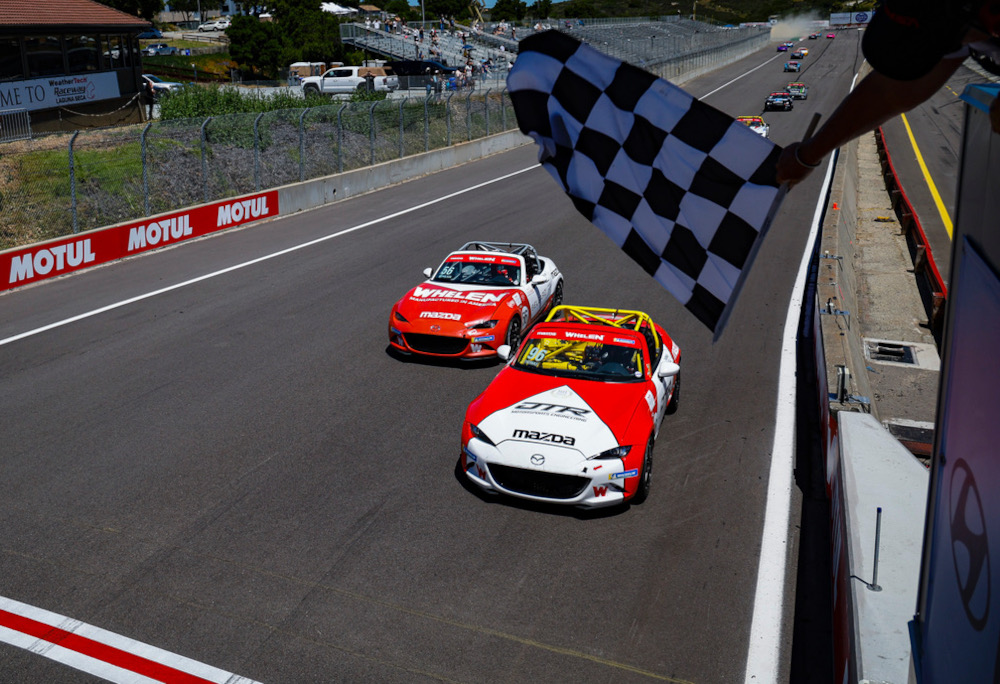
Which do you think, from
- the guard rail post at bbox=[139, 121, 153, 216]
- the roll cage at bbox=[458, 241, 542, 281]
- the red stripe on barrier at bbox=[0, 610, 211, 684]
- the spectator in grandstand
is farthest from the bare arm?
the guard rail post at bbox=[139, 121, 153, 216]

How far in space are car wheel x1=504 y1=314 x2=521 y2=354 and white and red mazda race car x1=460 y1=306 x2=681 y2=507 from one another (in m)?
2.20

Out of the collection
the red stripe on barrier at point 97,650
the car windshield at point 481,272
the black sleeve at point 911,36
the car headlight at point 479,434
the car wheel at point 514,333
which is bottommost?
the red stripe on barrier at point 97,650

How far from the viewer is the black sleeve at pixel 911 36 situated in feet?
6.35

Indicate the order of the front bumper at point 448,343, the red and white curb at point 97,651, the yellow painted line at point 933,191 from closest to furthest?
the red and white curb at point 97,651 → the front bumper at point 448,343 → the yellow painted line at point 933,191

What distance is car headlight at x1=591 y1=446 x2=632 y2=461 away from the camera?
7641mm

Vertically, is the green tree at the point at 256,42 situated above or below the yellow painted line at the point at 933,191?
above

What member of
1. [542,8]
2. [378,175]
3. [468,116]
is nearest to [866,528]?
[378,175]

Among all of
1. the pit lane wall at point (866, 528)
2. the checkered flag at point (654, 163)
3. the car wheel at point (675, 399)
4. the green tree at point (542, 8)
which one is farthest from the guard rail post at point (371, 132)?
the green tree at point (542, 8)

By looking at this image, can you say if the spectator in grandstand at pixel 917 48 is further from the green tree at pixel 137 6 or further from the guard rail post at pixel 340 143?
the green tree at pixel 137 6

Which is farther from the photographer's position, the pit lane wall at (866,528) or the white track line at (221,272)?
the white track line at (221,272)

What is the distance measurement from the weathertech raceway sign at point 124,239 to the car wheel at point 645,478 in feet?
41.2

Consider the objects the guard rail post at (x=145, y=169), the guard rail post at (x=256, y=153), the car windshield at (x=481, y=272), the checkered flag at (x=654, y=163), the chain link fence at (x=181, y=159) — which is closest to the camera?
the checkered flag at (x=654, y=163)

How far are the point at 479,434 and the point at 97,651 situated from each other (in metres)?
3.46

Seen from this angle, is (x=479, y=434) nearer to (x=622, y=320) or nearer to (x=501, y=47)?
(x=622, y=320)
